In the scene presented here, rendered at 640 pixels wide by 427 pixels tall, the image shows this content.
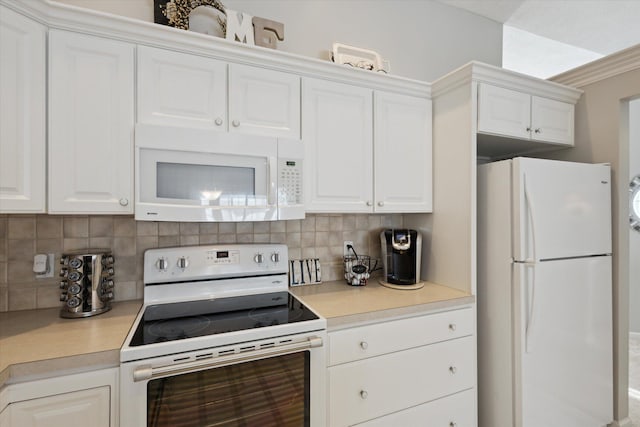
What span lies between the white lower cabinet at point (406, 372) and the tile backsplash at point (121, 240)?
27.0 inches

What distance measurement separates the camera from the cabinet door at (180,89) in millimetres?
1419

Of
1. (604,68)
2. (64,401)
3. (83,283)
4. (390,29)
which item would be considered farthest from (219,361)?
(604,68)

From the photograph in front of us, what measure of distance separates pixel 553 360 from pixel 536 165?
1.12 m

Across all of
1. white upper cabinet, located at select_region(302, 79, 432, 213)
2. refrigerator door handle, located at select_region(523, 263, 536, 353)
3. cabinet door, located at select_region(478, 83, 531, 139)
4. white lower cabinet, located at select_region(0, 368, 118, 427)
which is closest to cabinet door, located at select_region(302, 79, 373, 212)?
white upper cabinet, located at select_region(302, 79, 432, 213)

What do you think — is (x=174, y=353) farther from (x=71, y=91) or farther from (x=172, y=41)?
(x=172, y=41)

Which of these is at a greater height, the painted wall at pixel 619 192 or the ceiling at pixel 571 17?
the ceiling at pixel 571 17

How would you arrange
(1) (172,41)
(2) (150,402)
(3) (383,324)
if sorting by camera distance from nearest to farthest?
(2) (150,402) < (1) (172,41) < (3) (383,324)

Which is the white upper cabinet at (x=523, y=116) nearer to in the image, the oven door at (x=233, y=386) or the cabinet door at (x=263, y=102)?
the cabinet door at (x=263, y=102)

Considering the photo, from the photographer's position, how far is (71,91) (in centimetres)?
131

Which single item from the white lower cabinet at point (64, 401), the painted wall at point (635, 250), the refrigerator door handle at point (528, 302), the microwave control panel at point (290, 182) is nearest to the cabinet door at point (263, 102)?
the microwave control panel at point (290, 182)

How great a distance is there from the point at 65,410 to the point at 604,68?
10.8 ft

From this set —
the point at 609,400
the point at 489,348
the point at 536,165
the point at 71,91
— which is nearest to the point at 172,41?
the point at 71,91

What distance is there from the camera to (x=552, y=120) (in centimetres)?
209

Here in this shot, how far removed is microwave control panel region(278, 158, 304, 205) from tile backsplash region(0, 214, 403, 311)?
0.39m
